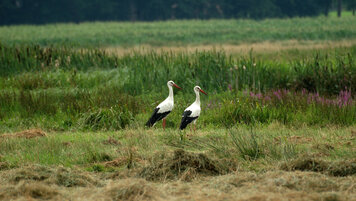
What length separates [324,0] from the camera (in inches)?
3078

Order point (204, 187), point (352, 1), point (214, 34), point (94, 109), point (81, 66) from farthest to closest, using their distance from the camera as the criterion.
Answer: point (352, 1)
point (214, 34)
point (81, 66)
point (94, 109)
point (204, 187)

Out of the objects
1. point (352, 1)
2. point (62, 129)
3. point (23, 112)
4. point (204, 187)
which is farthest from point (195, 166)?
point (352, 1)

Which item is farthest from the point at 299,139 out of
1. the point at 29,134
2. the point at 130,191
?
the point at 29,134

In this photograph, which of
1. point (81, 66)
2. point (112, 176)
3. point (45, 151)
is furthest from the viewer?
point (81, 66)

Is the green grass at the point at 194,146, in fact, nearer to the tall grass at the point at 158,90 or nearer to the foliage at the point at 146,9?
the tall grass at the point at 158,90

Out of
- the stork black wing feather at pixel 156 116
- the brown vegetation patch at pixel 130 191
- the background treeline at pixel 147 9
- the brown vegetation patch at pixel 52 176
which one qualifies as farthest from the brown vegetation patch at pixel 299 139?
the background treeline at pixel 147 9

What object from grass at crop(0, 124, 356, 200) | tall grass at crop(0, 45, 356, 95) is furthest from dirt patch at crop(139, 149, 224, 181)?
tall grass at crop(0, 45, 356, 95)

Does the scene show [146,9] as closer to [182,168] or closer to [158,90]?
[158,90]

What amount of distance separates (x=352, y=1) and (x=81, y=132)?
71462 millimetres

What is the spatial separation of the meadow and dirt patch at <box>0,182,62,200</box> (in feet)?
0.04

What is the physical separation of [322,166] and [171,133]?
122 inches

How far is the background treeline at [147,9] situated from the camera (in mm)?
77562

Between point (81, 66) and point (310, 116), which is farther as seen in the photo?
point (81, 66)

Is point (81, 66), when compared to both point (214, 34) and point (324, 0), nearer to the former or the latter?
point (214, 34)
